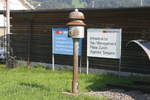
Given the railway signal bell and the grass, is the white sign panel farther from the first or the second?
the railway signal bell

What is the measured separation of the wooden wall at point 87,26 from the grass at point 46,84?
90 centimetres

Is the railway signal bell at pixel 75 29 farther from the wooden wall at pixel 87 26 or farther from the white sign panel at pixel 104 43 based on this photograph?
the white sign panel at pixel 104 43

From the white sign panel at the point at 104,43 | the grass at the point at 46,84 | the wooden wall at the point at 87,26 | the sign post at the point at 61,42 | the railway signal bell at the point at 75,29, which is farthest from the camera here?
the sign post at the point at 61,42

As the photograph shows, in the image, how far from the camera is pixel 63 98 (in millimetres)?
10297

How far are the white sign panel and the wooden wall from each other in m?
0.48

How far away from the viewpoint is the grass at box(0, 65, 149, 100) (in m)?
10.5

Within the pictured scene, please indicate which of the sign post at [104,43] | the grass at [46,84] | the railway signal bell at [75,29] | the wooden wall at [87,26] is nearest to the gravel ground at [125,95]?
the grass at [46,84]

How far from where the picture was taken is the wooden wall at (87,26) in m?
15.9

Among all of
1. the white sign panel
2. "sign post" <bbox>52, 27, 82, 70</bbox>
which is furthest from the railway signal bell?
"sign post" <bbox>52, 27, 82, 70</bbox>

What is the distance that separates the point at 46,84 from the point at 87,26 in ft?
16.4

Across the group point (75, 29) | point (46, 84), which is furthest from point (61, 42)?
point (75, 29)

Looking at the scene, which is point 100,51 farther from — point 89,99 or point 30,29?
point 89,99

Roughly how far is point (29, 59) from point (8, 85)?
7508 millimetres

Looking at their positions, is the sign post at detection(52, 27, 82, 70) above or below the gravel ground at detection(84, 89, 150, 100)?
above
